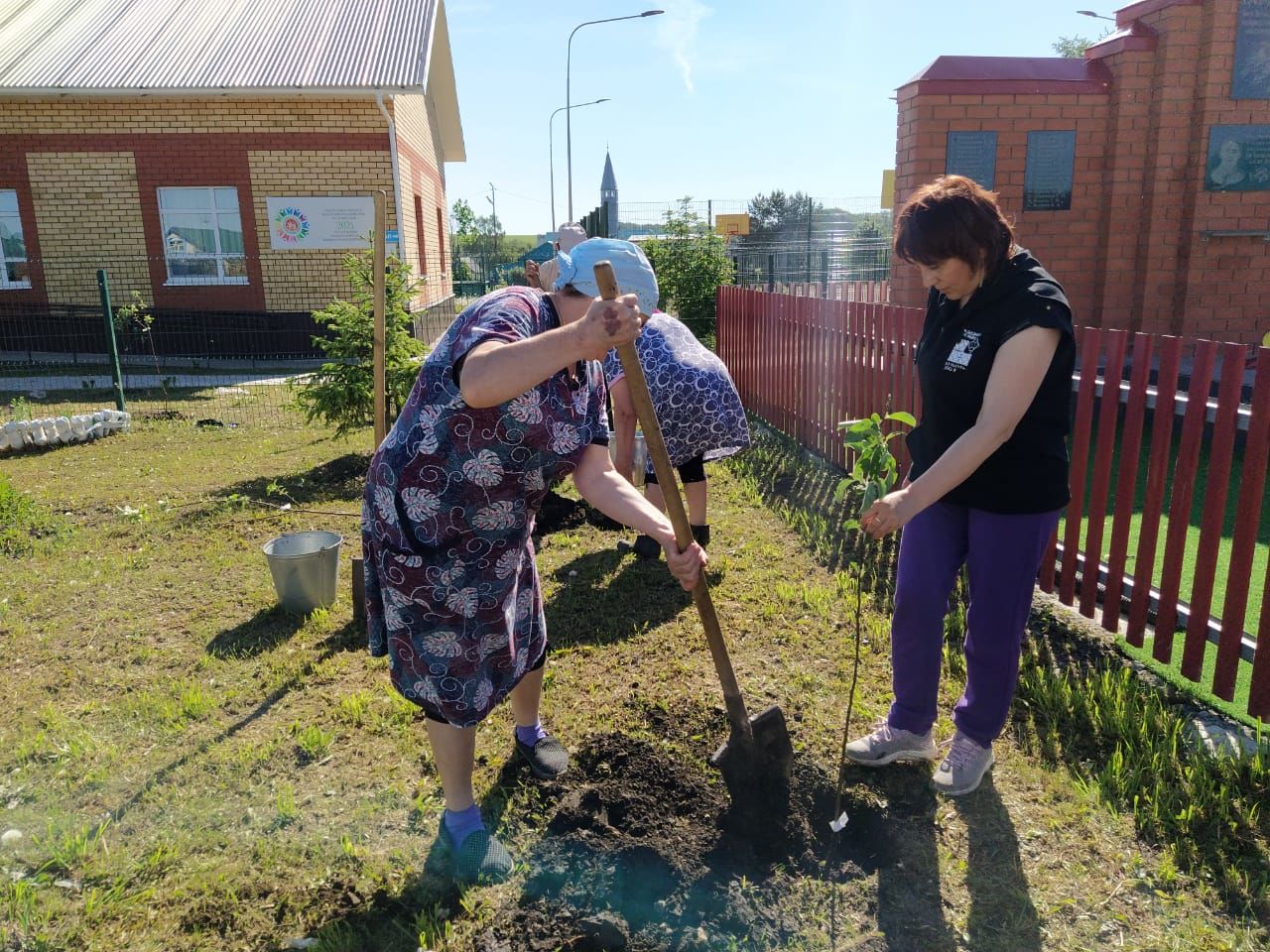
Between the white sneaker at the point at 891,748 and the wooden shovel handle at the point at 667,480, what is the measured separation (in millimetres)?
498

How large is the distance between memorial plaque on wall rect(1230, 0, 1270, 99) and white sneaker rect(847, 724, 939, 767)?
8025mm

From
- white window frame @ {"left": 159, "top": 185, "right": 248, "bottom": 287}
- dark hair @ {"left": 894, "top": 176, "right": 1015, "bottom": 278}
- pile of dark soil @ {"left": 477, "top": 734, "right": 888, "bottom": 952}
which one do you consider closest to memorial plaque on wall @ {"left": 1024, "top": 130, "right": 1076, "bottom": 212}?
dark hair @ {"left": 894, "top": 176, "right": 1015, "bottom": 278}

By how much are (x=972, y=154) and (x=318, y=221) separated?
1044 cm

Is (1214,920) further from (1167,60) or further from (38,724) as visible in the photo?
(1167,60)

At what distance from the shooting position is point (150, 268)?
14.7m

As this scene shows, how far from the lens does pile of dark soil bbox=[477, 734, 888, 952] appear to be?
2.31 m

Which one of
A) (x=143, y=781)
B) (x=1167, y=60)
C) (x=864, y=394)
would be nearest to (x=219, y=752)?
(x=143, y=781)

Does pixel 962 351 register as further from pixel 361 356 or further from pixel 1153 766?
pixel 361 356

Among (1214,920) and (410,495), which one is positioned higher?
(410,495)

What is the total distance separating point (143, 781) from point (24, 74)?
49.5 feet

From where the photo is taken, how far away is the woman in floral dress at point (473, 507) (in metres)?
2.14

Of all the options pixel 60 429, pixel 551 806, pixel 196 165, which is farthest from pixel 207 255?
pixel 551 806

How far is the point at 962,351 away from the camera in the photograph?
2.49 metres

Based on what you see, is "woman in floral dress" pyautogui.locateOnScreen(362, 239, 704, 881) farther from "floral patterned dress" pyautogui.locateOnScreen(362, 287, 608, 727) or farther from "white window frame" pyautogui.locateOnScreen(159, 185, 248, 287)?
"white window frame" pyautogui.locateOnScreen(159, 185, 248, 287)
